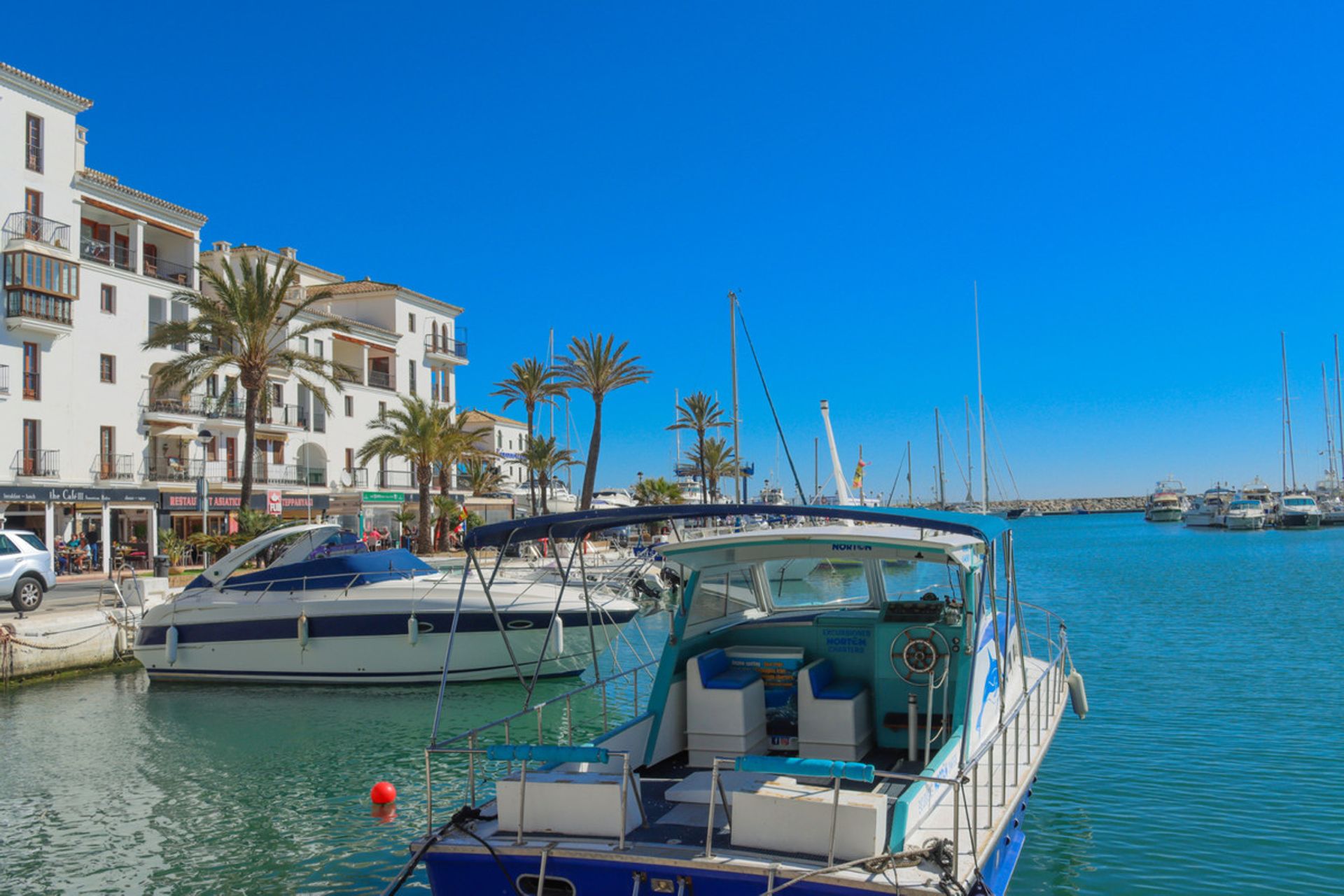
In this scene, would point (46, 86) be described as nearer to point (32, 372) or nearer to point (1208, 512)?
point (32, 372)

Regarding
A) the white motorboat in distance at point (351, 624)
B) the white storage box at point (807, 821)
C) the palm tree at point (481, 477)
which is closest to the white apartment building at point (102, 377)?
the palm tree at point (481, 477)

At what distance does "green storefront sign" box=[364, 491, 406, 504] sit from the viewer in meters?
51.6

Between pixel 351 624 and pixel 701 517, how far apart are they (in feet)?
42.5

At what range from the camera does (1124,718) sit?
593 inches

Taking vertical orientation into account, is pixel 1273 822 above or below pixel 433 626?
below

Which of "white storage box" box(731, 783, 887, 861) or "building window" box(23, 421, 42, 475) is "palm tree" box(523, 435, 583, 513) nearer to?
"building window" box(23, 421, 42, 475)

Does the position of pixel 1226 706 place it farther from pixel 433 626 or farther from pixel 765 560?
pixel 433 626

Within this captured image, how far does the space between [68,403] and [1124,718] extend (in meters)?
38.1

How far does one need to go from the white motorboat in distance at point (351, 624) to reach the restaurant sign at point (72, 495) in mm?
19285

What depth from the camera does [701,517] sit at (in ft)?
23.4

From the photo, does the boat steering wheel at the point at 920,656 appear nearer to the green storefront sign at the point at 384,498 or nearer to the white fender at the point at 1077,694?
the white fender at the point at 1077,694

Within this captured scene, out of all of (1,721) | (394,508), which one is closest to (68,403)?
(394,508)

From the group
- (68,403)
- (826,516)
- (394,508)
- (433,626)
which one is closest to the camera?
(826,516)

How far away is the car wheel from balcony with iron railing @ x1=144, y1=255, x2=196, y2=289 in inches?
990
